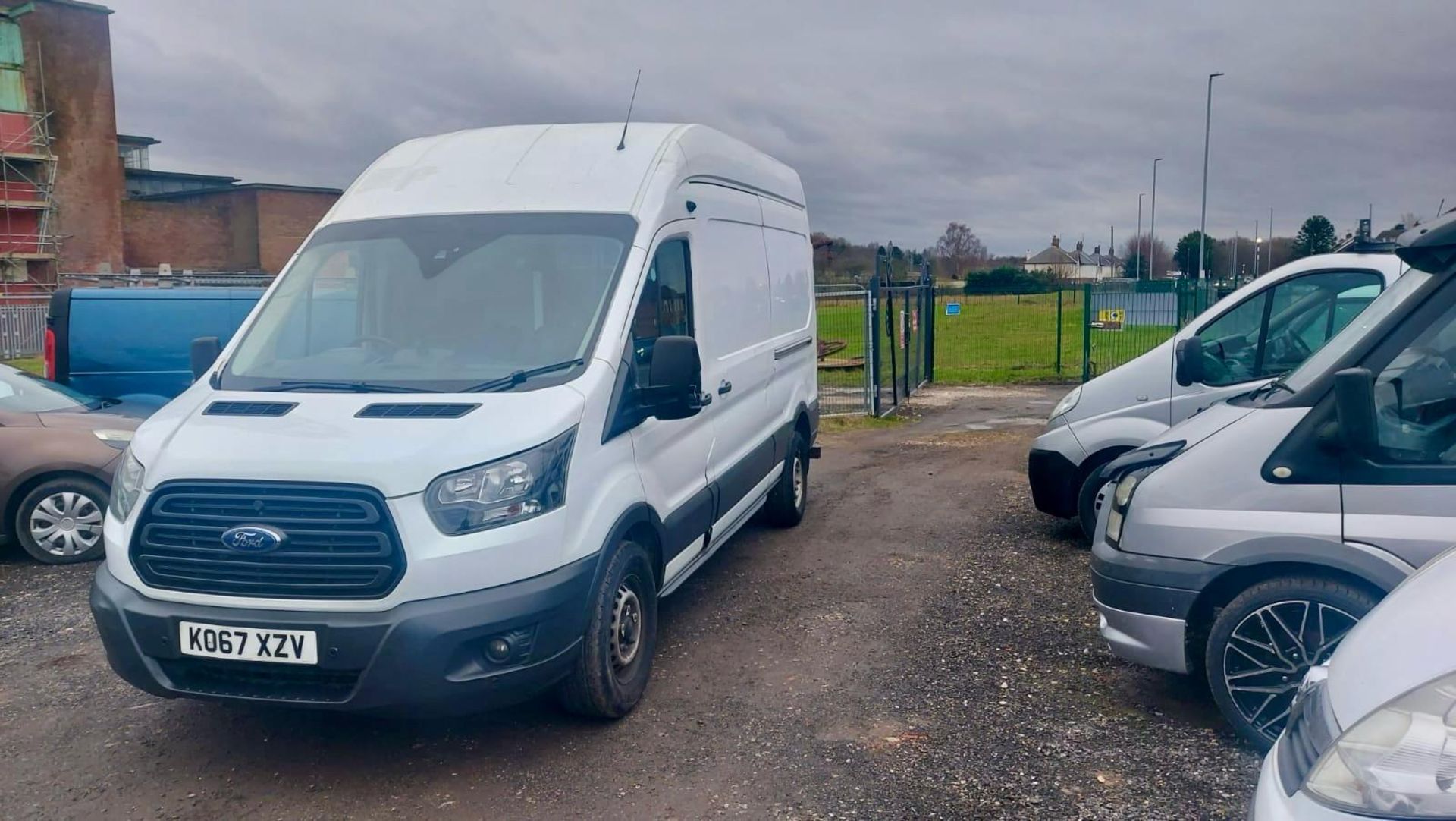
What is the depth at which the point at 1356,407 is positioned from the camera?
386 cm

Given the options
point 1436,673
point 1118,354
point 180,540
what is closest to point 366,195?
point 180,540

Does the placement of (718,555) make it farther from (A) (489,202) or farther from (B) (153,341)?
(B) (153,341)

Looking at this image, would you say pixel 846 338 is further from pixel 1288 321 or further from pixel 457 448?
pixel 457 448

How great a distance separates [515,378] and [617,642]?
1.20m

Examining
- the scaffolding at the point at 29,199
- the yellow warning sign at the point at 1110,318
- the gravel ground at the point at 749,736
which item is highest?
the scaffolding at the point at 29,199

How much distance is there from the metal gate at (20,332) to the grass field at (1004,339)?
17.0 meters

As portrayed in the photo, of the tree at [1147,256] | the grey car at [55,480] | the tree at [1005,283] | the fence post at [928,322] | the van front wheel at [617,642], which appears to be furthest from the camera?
the tree at [1147,256]

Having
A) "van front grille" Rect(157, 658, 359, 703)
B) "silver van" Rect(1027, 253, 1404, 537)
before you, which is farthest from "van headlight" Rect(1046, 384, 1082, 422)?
"van front grille" Rect(157, 658, 359, 703)

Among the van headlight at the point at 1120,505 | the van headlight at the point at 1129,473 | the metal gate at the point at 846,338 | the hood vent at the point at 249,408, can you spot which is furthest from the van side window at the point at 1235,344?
the metal gate at the point at 846,338

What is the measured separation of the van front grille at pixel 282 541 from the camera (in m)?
3.87

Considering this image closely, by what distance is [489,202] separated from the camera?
208 inches

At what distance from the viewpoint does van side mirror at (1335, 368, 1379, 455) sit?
12.5ft

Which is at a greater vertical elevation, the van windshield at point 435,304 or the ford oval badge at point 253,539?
the van windshield at point 435,304

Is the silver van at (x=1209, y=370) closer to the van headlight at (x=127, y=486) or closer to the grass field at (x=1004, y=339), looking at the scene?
the van headlight at (x=127, y=486)
